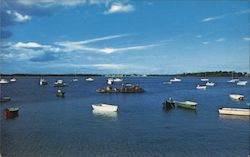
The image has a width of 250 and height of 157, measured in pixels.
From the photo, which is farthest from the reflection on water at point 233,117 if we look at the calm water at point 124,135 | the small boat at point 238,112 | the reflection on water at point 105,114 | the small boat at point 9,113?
the small boat at point 9,113

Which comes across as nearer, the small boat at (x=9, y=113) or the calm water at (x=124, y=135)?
the calm water at (x=124, y=135)

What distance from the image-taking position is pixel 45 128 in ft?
113

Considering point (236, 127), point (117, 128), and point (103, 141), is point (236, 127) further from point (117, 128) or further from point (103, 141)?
point (103, 141)

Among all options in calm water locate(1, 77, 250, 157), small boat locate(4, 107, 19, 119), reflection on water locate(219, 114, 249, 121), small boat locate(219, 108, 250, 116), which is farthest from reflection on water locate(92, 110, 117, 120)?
small boat locate(219, 108, 250, 116)

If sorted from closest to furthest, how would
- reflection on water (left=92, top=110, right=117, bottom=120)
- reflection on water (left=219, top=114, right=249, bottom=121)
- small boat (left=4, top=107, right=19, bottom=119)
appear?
small boat (left=4, top=107, right=19, bottom=119), reflection on water (left=219, top=114, right=249, bottom=121), reflection on water (left=92, top=110, right=117, bottom=120)

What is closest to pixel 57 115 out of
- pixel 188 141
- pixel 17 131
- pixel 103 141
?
pixel 17 131

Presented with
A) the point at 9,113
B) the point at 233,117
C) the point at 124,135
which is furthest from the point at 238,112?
the point at 9,113

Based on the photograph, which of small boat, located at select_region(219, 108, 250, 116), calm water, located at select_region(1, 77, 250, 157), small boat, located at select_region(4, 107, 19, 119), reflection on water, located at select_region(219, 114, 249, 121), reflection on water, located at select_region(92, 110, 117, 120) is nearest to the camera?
calm water, located at select_region(1, 77, 250, 157)

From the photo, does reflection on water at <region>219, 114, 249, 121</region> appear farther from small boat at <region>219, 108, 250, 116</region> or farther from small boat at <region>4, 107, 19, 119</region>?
small boat at <region>4, 107, 19, 119</region>

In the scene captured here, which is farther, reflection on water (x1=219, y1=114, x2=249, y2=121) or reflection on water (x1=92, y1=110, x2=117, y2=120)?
reflection on water (x1=92, y1=110, x2=117, y2=120)

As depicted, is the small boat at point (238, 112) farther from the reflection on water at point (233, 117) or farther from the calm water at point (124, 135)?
the calm water at point (124, 135)

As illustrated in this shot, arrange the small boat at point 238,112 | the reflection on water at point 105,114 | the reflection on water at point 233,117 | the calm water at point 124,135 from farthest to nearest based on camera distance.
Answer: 1. the reflection on water at point 105,114
2. the small boat at point 238,112
3. the reflection on water at point 233,117
4. the calm water at point 124,135

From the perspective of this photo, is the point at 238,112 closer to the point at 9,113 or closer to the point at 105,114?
the point at 105,114

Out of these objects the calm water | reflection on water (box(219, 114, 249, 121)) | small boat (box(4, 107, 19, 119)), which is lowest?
the calm water
